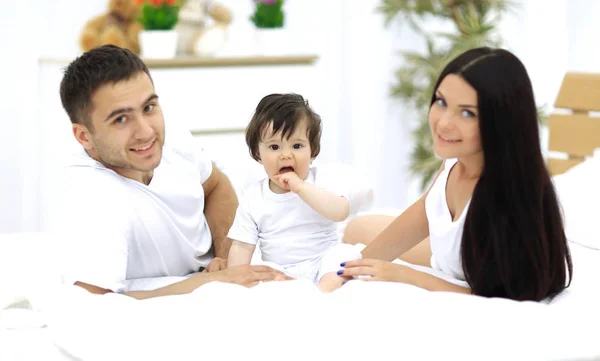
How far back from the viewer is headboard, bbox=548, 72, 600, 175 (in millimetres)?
2854

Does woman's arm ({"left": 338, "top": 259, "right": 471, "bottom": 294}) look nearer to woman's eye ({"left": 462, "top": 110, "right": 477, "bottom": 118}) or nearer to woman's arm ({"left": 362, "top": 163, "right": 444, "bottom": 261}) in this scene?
woman's arm ({"left": 362, "top": 163, "right": 444, "bottom": 261})

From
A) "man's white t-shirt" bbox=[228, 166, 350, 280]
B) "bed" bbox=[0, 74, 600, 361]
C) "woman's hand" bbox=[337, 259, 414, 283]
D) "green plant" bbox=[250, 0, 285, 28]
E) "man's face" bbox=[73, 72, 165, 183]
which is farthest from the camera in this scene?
"green plant" bbox=[250, 0, 285, 28]

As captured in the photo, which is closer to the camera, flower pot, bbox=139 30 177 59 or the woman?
the woman

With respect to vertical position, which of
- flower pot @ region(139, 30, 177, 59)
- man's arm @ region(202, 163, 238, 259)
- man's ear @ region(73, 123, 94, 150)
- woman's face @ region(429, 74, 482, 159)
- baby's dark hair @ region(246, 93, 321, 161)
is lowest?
man's arm @ region(202, 163, 238, 259)

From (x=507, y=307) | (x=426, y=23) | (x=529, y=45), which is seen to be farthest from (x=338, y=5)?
(x=507, y=307)

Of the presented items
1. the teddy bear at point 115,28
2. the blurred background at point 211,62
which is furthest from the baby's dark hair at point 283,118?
the teddy bear at point 115,28

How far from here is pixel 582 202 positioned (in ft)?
7.50

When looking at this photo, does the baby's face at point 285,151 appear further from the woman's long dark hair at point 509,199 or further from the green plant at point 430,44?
the green plant at point 430,44

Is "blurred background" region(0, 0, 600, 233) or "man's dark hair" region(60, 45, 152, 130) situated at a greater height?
"man's dark hair" region(60, 45, 152, 130)

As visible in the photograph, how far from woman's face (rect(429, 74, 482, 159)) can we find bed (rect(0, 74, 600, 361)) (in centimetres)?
25

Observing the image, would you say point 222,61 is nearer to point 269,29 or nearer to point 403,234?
point 269,29

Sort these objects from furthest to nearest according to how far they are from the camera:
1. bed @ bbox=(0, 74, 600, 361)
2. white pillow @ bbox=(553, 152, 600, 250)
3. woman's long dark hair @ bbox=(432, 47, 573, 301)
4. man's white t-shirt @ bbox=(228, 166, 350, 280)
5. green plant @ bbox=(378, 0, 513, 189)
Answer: green plant @ bbox=(378, 0, 513, 189)
white pillow @ bbox=(553, 152, 600, 250)
man's white t-shirt @ bbox=(228, 166, 350, 280)
woman's long dark hair @ bbox=(432, 47, 573, 301)
bed @ bbox=(0, 74, 600, 361)

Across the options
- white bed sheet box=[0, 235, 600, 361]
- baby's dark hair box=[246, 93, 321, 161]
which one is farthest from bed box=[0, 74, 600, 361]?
baby's dark hair box=[246, 93, 321, 161]

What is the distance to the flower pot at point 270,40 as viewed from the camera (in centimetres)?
400
